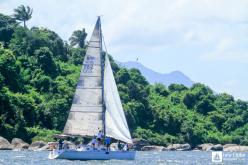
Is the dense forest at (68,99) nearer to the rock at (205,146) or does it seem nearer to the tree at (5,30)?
the tree at (5,30)

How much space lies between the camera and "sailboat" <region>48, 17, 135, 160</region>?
66688 mm

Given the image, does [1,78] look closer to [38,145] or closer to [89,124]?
[38,145]

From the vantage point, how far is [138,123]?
448 feet

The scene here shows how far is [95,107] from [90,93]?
142 cm

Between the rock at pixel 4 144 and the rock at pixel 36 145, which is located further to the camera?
the rock at pixel 36 145

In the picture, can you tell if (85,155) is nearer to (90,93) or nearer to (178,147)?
(90,93)

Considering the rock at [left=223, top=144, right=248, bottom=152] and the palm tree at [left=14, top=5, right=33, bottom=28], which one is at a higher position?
the palm tree at [left=14, top=5, right=33, bottom=28]

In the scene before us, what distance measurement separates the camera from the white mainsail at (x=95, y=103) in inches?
2628

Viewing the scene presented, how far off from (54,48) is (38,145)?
2055 inches

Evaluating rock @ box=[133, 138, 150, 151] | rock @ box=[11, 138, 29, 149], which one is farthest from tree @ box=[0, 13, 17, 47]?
rock @ box=[11, 138, 29, 149]

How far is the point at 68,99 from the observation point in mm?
118438

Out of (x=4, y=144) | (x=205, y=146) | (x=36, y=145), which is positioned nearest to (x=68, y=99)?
(x=36, y=145)

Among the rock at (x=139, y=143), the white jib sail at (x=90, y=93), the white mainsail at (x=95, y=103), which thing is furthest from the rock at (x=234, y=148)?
the white jib sail at (x=90, y=93)

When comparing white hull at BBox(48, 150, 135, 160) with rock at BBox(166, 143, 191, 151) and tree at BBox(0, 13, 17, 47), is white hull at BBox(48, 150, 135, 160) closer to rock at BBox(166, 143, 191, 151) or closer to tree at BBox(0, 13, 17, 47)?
rock at BBox(166, 143, 191, 151)
